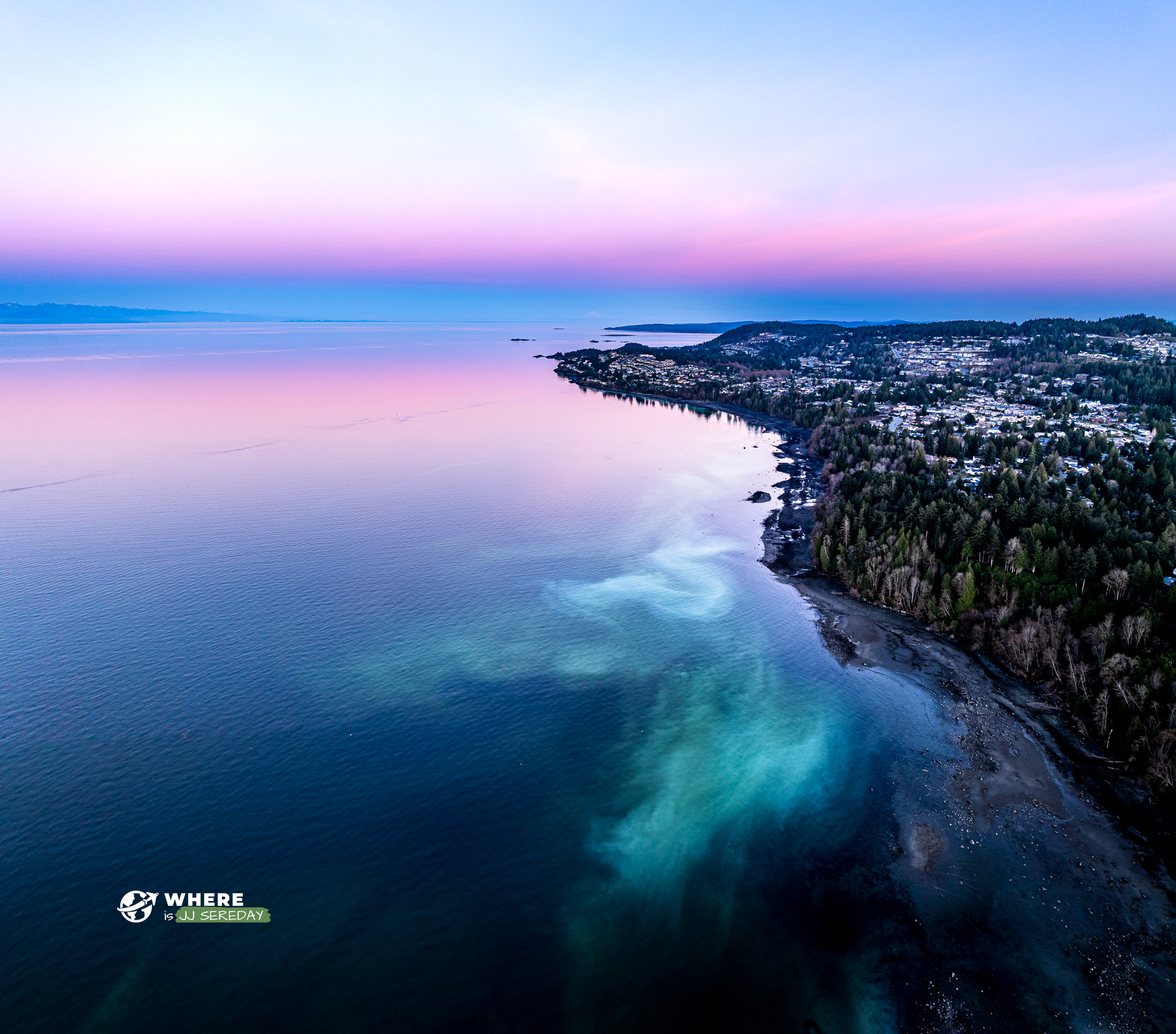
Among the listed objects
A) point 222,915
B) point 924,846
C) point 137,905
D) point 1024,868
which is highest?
point 1024,868

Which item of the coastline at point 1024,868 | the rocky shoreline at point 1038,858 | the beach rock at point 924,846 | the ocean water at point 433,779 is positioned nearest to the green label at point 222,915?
the ocean water at point 433,779

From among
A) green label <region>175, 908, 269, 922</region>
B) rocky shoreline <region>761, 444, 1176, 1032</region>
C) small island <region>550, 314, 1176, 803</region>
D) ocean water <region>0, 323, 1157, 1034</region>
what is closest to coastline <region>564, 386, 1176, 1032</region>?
rocky shoreline <region>761, 444, 1176, 1032</region>

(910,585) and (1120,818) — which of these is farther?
(910,585)

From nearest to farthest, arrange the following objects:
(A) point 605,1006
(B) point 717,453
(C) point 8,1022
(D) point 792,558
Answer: (C) point 8,1022 < (A) point 605,1006 < (D) point 792,558 < (B) point 717,453

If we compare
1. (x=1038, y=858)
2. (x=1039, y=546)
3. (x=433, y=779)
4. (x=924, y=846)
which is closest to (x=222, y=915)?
(x=433, y=779)

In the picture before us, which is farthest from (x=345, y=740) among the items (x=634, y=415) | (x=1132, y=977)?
(x=634, y=415)

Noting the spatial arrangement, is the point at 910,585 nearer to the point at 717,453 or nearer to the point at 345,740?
the point at 345,740

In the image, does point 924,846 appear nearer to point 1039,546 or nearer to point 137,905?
point 1039,546
